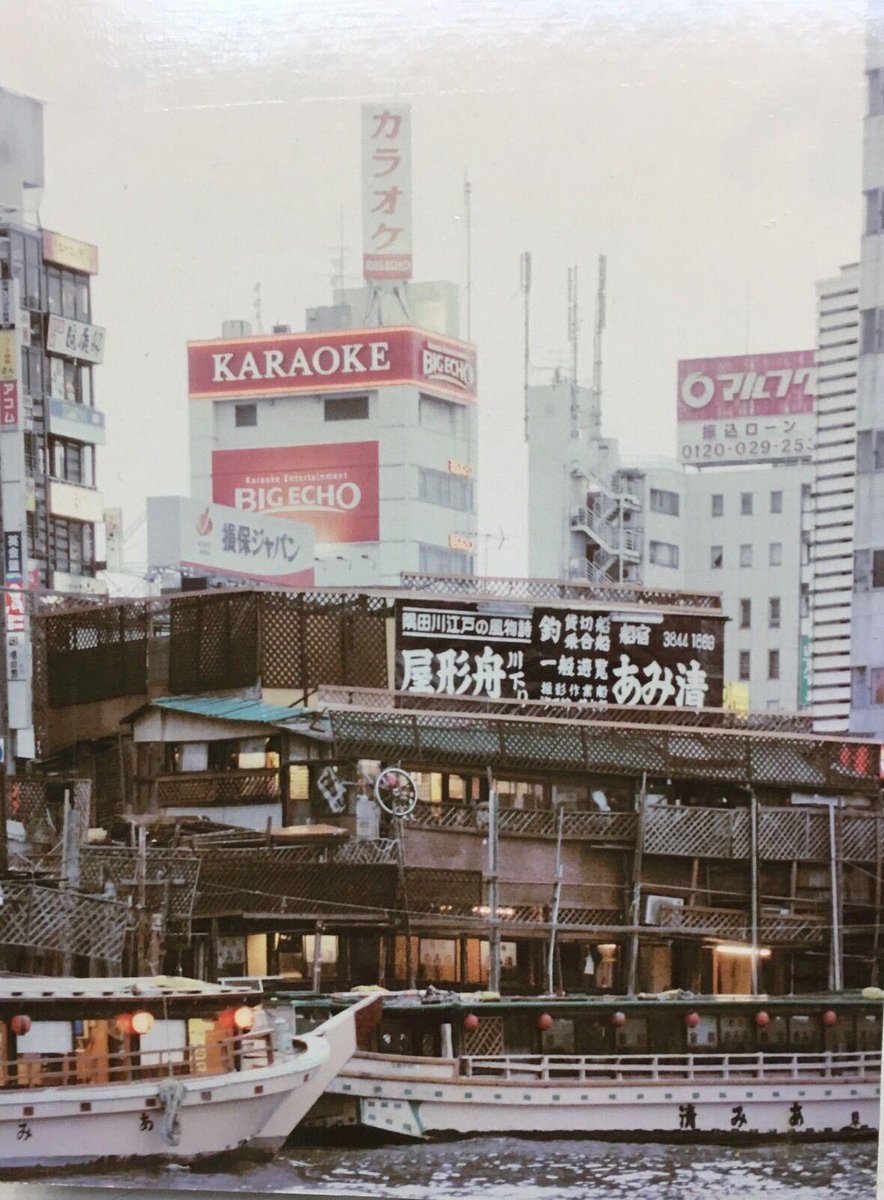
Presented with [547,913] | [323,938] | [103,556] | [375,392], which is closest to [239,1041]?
[323,938]

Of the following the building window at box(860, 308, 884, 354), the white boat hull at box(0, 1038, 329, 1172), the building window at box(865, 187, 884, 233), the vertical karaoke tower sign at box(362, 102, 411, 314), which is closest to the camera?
the white boat hull at box(0, 1038, 329, 1172)

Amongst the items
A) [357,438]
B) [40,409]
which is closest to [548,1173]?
[357,438]

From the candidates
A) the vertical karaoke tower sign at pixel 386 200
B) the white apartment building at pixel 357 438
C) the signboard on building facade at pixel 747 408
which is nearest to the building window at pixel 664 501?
the signboard on building facade at pixel 747 408

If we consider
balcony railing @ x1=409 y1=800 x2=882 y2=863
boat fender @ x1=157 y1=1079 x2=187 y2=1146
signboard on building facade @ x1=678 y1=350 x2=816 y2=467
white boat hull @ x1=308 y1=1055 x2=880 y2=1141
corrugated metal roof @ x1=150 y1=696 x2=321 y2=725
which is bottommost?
white boat hull @ x1=308 y1=1055 x2=880 y2=1141

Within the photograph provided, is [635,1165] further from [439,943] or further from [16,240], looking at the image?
[16,240]

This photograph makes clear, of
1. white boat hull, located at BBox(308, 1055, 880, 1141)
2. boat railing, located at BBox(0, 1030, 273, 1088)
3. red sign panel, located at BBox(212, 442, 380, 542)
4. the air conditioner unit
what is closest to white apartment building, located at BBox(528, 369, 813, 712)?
red sign panel, located at BBox(212, 442, 380, 542)

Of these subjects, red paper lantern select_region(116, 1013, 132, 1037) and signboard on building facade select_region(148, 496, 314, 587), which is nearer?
red paper lantern select_region(116, 1013, 132, 1037)

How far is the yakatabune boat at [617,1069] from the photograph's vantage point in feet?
24.9

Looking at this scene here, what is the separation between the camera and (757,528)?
759 centimetres

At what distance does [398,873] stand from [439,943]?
0.29m

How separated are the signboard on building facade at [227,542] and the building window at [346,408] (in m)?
0.37

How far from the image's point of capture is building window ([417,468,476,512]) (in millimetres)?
7699

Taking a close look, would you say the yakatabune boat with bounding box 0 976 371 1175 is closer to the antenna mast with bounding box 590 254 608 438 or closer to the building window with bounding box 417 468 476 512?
the building window with bounding box 417 468 476 512

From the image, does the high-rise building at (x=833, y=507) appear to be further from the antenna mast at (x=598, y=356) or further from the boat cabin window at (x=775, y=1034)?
the boat cabin window at (x=775, y=1034)
